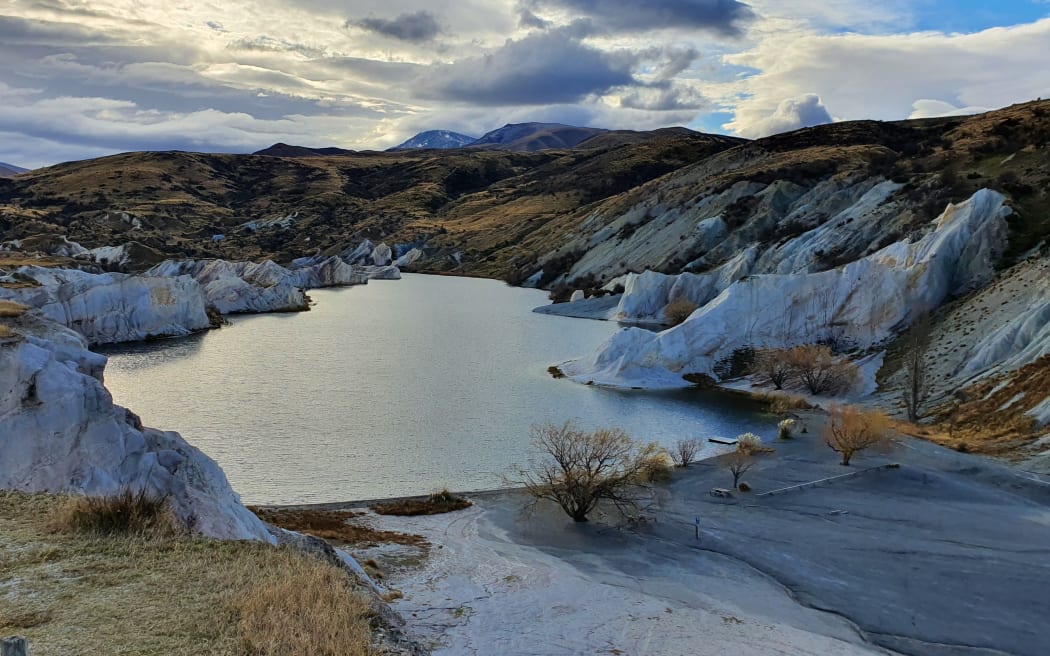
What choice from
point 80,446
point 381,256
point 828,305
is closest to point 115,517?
point 80,446

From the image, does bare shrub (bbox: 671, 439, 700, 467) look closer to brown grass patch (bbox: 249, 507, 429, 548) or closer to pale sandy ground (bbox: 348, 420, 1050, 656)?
pale sandy ground (bbox: 348, 420, 1050, 656)

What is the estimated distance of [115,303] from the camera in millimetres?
69750

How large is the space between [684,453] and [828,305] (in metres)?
27.3

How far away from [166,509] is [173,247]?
483 feet

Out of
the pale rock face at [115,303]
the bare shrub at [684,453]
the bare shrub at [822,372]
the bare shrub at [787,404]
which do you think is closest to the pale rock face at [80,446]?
the bare shrub at [684,453]

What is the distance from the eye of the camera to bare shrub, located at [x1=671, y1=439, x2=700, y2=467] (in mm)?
34031

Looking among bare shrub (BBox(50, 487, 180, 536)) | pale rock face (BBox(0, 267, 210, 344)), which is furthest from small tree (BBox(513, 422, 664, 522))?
pale rock face (BBox(0, 267, 210, 344))

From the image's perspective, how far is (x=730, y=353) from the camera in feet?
184

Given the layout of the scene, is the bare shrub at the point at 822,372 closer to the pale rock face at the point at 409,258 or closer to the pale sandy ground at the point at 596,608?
the pale sandy ground at the point at 596,608

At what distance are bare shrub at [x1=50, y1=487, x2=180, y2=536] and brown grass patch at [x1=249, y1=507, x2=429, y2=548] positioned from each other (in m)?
9.39

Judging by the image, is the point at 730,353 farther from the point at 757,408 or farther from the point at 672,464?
the point at 672,464

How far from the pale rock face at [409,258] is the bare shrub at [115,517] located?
157421 millimetres

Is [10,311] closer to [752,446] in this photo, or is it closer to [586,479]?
[586,479]

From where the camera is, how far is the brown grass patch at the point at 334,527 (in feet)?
78.4
